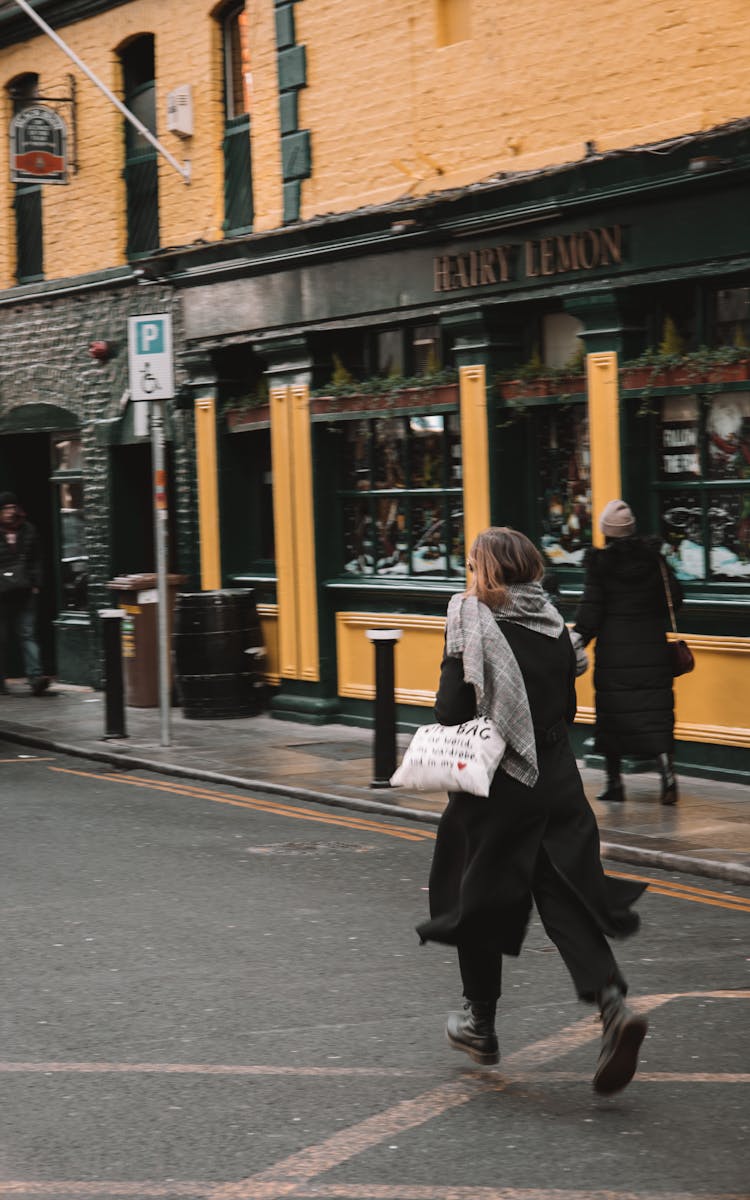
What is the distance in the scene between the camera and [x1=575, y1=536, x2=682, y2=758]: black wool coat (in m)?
10.5

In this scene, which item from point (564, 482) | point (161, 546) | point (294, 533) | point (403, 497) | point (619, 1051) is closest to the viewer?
point (619, 1051)

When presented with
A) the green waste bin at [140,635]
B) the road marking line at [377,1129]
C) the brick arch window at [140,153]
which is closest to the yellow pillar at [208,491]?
the green waste bin at [140,635]

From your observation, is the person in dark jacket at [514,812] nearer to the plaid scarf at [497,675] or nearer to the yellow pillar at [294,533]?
the plaid scarf at [497,675]

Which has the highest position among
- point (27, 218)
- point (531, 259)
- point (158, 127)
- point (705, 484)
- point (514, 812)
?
point (158, 127)

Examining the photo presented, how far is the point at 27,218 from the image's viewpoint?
19750 millimetres

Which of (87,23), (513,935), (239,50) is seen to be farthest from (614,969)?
(87,23)

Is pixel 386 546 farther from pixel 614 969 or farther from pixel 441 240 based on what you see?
pixel 614 969

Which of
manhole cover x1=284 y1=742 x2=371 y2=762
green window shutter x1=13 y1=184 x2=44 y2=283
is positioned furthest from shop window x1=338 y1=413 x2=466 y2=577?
green window shutter x1=13 y1=184 x2=44 y2=283

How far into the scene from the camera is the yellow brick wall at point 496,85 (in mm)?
11586

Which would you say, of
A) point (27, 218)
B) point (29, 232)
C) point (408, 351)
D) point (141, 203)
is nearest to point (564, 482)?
point (408, 351)

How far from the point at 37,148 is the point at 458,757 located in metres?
A: 14.1

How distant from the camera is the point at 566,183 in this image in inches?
483

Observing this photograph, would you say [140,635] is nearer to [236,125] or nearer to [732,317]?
[236,125]

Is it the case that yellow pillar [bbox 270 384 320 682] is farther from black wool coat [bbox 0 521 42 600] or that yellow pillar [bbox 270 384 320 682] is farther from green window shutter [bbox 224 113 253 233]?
black wool coat [bbox 0 521 42 600]
